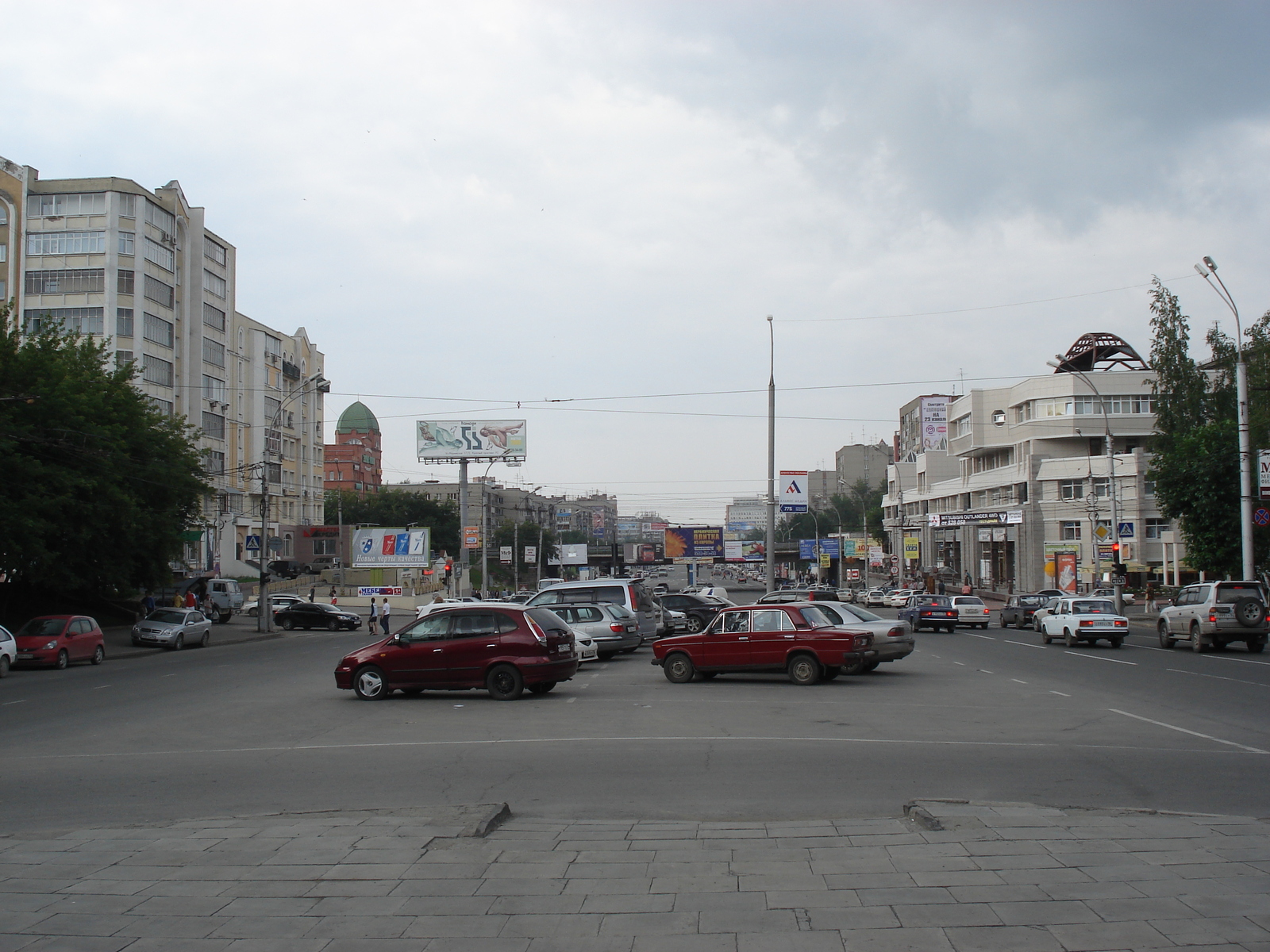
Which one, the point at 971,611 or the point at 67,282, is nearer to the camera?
the point at 971,611

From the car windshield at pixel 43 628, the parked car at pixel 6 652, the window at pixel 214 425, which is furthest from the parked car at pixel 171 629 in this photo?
the window at pixel 214 425

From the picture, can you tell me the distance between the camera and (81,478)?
33500 millimetres

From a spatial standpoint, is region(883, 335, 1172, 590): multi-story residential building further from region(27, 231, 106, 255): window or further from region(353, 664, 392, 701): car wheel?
region(27, 231, 106, 255): window

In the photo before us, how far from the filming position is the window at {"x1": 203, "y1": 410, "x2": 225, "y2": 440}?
68000mm

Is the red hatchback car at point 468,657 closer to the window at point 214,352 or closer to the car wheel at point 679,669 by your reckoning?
the car wheel at point 679,669

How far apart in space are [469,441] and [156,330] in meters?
21.2

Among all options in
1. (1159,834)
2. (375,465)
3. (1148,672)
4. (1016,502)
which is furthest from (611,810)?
(375,465)

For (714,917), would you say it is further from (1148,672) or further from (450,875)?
(1148,672)

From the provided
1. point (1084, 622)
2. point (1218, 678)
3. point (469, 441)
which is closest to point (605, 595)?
point (1084, 622)

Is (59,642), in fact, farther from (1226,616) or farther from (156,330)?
(156,330)

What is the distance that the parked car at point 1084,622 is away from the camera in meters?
31.0

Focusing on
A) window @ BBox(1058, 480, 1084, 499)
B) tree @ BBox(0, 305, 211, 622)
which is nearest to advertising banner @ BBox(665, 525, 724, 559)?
window @ BBox(1058, 480, 1084, 499)

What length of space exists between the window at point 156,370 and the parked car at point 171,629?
25517 millimetres

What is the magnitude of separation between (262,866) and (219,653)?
99.4ft
